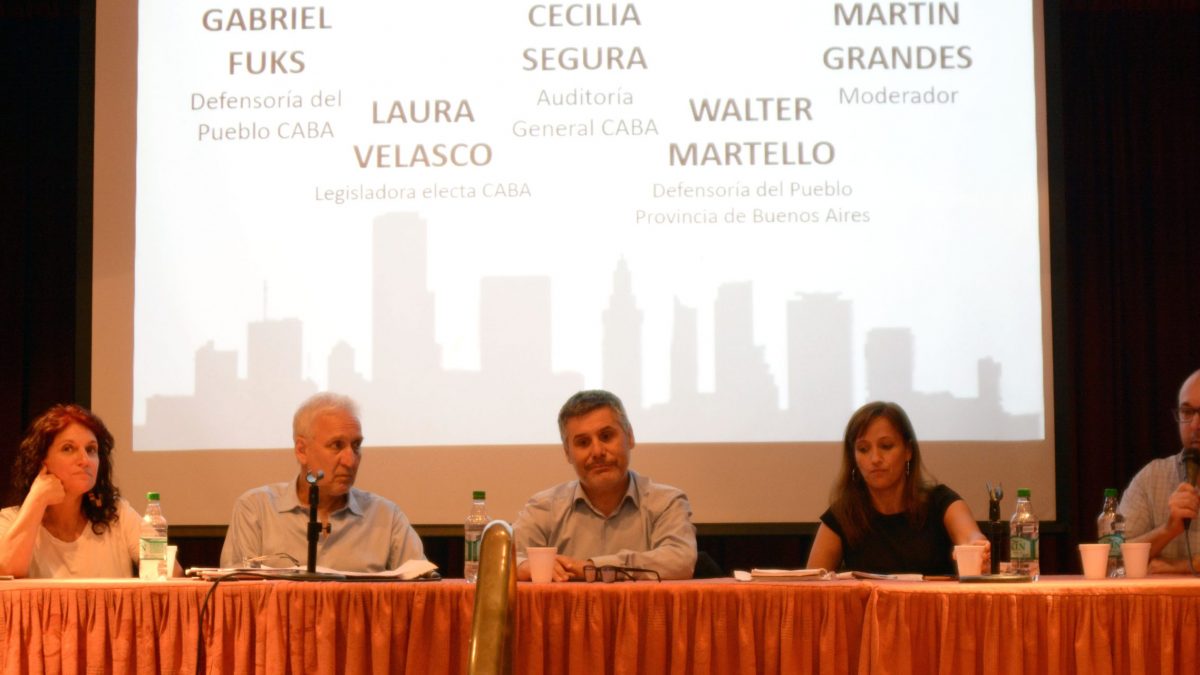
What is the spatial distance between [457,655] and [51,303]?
3.68m

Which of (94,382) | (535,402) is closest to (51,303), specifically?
(94,382)

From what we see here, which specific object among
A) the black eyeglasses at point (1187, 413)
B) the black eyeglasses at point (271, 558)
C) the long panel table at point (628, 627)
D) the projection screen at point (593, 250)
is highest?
the projection screen at point (593, 250)

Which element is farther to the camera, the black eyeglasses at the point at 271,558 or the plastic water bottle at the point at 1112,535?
the black eyeglasses at the point at 271,558

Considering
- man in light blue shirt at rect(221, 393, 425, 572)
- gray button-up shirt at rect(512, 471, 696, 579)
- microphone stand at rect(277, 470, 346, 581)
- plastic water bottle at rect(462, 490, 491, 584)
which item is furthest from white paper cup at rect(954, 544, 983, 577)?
man in light blue shirt at rect(221, 393, 425, 572)

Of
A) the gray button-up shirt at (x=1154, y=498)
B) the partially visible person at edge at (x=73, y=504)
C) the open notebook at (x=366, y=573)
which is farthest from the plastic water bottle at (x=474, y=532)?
the gray button-up shirt at (x=1154, y=498)

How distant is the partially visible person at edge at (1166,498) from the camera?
366 centimetres

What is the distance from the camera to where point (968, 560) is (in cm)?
299

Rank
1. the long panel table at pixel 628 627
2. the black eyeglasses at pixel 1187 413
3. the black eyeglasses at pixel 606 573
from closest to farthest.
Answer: the long panel table at pixel 628 627 → the black eyeglasses at pixel 606 573 → the black eyeglasses at pixel 1187 413

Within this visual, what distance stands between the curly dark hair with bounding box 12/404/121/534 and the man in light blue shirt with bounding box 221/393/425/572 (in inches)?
14.1

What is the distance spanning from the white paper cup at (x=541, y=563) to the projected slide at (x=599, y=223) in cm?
168

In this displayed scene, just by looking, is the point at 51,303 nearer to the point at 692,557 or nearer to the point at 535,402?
the point at 535,402

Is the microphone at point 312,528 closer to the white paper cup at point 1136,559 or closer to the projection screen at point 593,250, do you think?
the projection screen at point 593,250

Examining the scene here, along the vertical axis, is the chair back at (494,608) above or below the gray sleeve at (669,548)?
above

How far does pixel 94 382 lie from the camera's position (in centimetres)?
479
